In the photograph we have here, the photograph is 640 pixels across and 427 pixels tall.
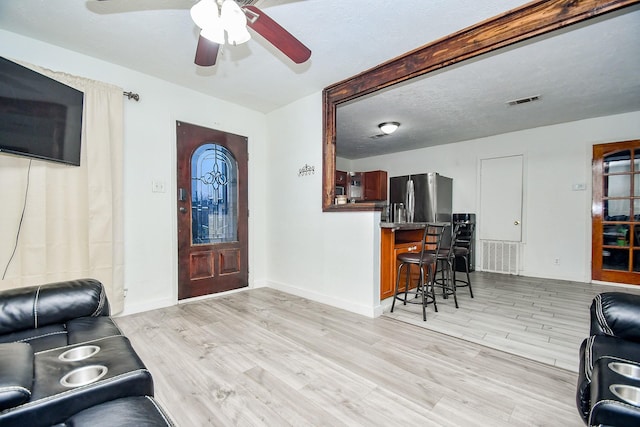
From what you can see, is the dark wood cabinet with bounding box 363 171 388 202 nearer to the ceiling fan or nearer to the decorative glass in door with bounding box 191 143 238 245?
the decorative glass in door with bounding box 191 143 238 245

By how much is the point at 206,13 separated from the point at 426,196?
4.98m

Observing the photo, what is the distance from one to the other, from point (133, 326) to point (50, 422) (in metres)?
2.13

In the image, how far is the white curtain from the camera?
2305 mm

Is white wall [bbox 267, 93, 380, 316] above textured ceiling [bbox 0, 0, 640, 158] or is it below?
below

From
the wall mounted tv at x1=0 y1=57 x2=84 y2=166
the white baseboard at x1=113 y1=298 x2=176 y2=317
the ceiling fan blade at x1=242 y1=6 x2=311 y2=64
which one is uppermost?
the ceiling fan blade at x1=242 y1=6 x2=311 y2=64

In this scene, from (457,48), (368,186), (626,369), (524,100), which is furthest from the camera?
(368,186)

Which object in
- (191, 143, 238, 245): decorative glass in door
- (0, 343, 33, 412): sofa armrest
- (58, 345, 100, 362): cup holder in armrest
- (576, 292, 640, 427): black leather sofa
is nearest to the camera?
(0, 343, 33, 412): sofa armrest

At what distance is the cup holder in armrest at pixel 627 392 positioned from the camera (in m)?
0.89

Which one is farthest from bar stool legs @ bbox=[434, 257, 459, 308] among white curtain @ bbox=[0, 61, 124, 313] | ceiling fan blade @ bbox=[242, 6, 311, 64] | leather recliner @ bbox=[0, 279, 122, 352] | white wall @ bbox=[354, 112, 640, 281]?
white curtain @ bbox=[0, 61, 124, 313]

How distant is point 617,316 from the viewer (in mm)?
1347

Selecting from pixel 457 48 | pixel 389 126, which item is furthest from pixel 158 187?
pixel 389 126

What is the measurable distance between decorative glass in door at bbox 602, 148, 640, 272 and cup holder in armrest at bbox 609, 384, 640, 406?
4.79 metres

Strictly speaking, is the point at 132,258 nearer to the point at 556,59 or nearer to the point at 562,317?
the point at 562,317

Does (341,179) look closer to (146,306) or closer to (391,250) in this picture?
(391,250)
